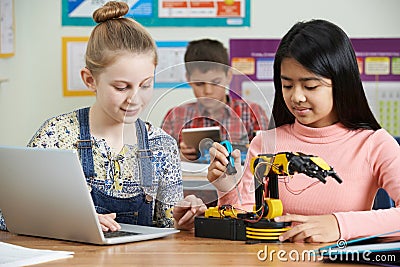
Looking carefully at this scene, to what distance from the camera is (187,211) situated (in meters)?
1.78

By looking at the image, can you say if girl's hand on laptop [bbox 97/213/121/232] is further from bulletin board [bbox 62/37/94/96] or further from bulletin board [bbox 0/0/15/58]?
bulletin board [bbox 62/37/94/96]

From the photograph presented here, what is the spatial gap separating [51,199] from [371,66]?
271 centimetres

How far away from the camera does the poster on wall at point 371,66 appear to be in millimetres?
3912

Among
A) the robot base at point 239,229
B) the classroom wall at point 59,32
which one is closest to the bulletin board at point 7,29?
the classroom wall at point 59,32

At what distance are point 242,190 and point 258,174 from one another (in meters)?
0.14

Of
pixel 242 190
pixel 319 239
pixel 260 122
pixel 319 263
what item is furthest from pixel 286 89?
pixel 319 263

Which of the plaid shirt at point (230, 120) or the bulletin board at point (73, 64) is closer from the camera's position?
the plaid shirt at point (230, 120)

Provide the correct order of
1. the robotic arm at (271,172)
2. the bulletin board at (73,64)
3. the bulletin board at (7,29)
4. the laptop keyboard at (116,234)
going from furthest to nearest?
the bulletin board at (73,64), the bulletin board at (7,29), the laptop keyboard at (116,234), the robotic arm at (271,172)

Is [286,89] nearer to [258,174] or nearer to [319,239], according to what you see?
[258,174]

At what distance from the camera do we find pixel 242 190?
1.77m

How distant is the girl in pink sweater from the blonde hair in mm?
352

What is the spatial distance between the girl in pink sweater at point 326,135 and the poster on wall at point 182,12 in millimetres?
1950

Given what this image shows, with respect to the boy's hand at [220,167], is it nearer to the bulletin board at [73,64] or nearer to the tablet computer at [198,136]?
the tablet computer at [198,136]

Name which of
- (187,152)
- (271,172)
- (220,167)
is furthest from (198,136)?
(271,172)
